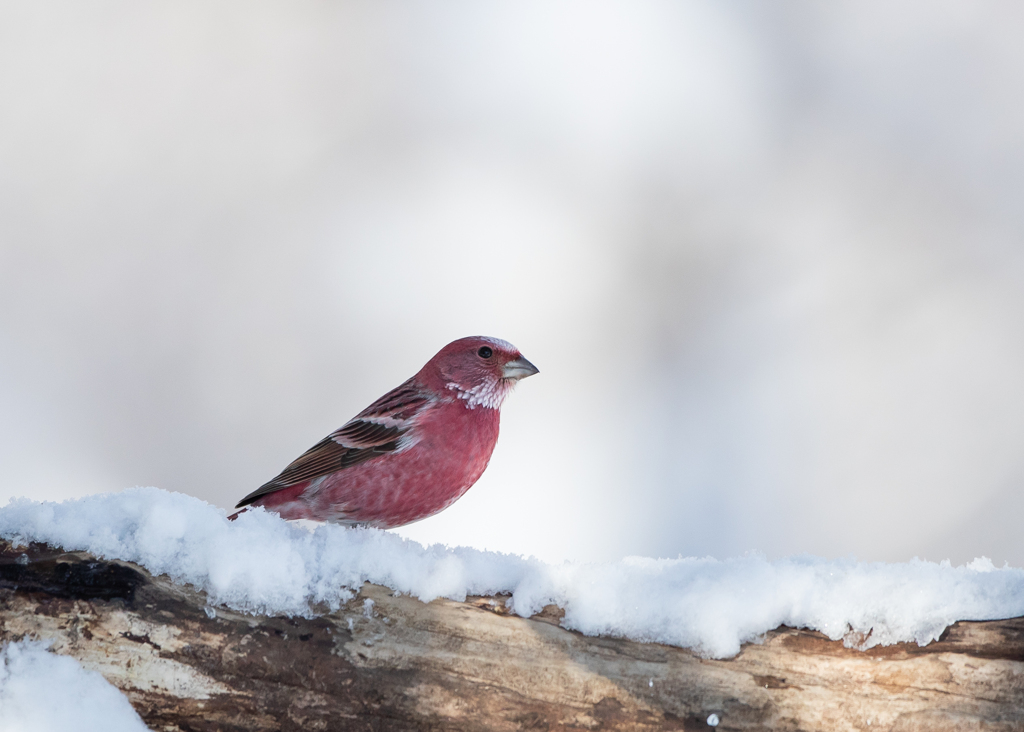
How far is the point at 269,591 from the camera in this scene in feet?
6.55

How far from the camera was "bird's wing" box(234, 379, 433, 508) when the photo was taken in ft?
10.3

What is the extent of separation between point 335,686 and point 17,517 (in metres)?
0.99

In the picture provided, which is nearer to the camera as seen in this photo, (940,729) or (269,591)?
(940,729)

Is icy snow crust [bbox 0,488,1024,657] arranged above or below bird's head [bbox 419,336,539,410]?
below

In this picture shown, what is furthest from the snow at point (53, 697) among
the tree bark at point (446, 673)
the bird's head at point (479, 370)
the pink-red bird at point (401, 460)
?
the bird's head at point (479, 370)

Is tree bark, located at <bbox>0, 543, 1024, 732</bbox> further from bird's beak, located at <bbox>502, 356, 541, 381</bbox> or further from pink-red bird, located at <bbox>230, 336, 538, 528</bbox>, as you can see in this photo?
bird's beak, located at <bbox>502, 356, 541, 381</bbox>

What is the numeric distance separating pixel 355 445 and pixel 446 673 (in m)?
1.42

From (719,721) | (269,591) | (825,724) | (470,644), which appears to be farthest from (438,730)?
(825,724)

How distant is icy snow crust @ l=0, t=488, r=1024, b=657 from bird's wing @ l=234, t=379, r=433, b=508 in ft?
3.16

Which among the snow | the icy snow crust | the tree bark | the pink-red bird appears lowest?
the snow

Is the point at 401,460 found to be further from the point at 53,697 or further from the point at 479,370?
the point at 53,697

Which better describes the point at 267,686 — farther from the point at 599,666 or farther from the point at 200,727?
the point at 599,666

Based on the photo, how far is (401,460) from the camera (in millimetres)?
3080

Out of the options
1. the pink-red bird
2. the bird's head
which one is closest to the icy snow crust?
the pink-red bird
